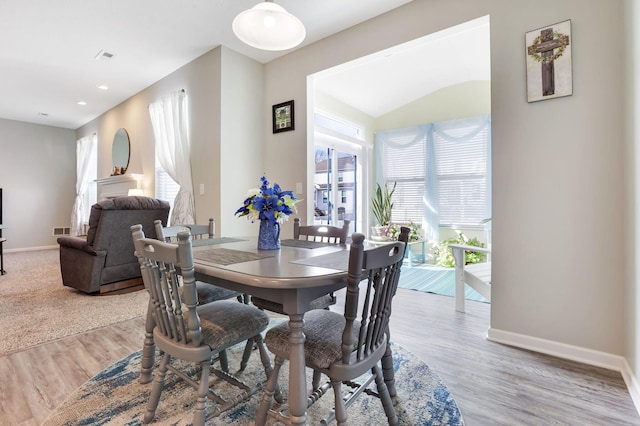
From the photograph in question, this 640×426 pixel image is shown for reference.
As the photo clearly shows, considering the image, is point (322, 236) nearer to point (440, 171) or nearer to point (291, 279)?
point (291, 279)

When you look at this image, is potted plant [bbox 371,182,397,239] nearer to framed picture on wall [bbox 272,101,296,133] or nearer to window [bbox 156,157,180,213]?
framed picture on wall [bbox 272,101,296,133]

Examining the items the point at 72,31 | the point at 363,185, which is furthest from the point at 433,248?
the point at 72,31

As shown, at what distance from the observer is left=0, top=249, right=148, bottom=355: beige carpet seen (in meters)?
2.36

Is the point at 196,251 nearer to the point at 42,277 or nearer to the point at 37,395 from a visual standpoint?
the point at 37,395

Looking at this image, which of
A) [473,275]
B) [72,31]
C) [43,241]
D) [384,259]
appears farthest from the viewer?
[43,241]

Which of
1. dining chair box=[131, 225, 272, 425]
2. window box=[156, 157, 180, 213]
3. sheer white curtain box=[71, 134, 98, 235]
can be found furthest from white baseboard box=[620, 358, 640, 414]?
sheer white curtain box=[71, 134, 98, 235]

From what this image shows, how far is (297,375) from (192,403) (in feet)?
2.51

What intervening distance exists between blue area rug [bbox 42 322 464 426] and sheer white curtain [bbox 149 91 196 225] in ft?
7.81

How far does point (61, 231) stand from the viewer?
7.30 m

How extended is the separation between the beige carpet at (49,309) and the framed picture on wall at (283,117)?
2415mm

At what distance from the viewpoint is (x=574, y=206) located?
6.50 feet

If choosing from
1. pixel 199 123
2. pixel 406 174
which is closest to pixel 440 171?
pixel 406 174

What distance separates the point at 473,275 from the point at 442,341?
0.74 m

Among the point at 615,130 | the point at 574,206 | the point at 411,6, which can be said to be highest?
the point at 411,6
